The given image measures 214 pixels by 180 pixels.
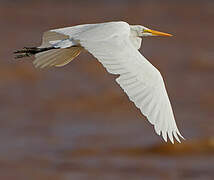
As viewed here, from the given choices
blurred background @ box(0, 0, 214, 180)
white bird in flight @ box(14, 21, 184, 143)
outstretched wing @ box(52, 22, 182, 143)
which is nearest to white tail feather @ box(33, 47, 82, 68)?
white bird in flight @ box(14, 21, 184, 143)

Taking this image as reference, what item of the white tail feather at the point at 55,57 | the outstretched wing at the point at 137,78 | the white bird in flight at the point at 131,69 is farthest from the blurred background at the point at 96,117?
the outstretched wing at the point at 137,78

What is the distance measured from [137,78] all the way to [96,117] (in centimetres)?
799

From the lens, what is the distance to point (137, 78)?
5637 mm

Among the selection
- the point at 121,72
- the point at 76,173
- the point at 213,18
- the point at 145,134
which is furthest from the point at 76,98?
the point at 121,72

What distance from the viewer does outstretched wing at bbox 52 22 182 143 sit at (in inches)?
220

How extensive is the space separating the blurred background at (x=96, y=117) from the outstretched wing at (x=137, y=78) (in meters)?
5.57

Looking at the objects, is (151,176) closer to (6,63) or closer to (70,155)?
(70,155)

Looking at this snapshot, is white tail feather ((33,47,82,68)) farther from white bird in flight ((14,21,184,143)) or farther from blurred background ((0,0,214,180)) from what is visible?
blurred background ((0,0,214,180))

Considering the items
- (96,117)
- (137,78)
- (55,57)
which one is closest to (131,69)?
(137,78)

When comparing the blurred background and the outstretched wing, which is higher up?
the outstretched wing

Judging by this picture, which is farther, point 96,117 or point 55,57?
point 96,117

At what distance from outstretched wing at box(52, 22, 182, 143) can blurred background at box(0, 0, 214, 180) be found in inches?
219

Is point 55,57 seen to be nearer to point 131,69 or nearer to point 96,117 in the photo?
point 131,69

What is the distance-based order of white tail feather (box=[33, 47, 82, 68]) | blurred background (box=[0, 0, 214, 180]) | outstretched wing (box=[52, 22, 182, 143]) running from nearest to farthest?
outstretched wing (box=[52, 22, 182, 143])
white tail feather (box=[33, 47, 82, 68])
blurred background (box=[0, 0, 214, 180])
